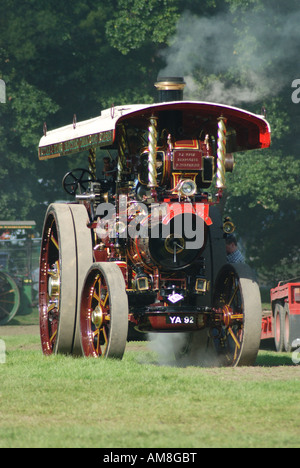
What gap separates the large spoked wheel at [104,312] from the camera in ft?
32.7

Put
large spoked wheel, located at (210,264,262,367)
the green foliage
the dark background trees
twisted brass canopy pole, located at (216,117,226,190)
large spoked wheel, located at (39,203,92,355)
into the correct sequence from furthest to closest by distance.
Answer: the green foliage < the dark background trees < large spoked wheel, located at (39,203,92,355) < twisted brass canopy pole, located at (216,117,226,190) < large spoked wheel, located at (210,264,262,367)

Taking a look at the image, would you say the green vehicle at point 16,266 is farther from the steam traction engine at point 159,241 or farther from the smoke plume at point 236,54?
the steam traction engine at point 159,241

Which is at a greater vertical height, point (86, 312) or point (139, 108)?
point (139, 108)

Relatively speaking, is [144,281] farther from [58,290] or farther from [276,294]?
[276,294]

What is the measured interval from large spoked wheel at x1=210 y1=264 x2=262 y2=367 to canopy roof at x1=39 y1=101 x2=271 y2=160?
1527 mm

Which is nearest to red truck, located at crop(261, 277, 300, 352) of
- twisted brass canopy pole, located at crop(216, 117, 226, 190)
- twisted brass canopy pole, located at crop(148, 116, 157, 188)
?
twisted brass canopy pole, located at crop(216, 117, 226, 190)

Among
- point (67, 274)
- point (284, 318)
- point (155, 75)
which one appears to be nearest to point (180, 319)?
point (67, 274)

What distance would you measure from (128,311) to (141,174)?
1464 mm

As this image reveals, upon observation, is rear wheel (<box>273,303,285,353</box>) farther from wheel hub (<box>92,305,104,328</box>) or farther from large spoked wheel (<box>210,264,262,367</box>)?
wheel hub (<box>92,305,104,328</box>)

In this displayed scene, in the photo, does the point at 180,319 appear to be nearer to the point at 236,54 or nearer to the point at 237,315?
the point at 237,315

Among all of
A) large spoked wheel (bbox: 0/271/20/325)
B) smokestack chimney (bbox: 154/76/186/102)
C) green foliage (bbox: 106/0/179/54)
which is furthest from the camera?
green foliage (bbox: 106/0/179/54)

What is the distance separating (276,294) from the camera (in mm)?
17328

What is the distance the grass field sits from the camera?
663cm
